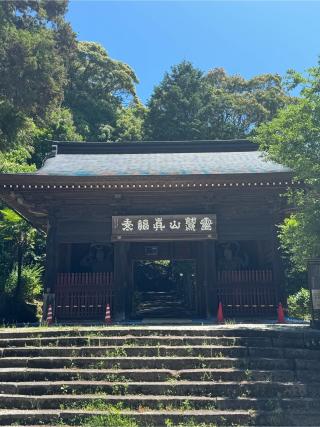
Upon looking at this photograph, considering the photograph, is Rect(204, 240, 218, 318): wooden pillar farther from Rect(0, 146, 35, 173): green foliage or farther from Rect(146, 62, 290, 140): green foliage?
Rect(146, 62, 290, 140): green foliage

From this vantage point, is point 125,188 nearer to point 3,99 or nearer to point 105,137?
point 3,99

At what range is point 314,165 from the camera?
8.09 meters

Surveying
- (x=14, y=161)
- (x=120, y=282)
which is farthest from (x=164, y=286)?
(x=14, y=161)

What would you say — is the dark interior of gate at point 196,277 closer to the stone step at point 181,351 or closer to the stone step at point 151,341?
the stone step at point 151,341

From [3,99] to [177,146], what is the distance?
814 centimetres

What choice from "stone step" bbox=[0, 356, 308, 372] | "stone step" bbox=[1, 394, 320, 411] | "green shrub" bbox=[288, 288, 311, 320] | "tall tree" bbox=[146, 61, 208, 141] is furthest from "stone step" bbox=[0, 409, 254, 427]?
"tall tree" bbox=[146, 61, 208, 141]

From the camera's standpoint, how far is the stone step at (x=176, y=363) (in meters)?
6.87

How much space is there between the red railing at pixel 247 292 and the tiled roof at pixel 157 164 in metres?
3.40

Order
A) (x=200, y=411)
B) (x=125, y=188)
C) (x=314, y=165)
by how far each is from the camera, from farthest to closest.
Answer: (x=125, y=188)
(x=314, y=165)
(x=200, y=411)

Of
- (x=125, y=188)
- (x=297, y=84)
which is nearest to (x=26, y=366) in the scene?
(x=125, y=188)

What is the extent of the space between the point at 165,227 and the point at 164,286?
38.4 feet

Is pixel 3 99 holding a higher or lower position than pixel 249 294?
higher

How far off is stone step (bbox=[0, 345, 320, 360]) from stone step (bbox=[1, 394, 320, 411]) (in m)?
1.19

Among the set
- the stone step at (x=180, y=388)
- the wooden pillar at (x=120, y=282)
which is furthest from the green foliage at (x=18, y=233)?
the stone step at (x=180, y=388)
